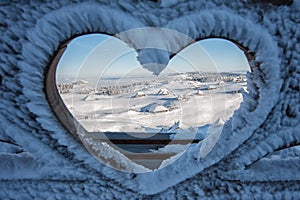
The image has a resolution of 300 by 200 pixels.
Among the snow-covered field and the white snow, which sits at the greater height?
the white snow

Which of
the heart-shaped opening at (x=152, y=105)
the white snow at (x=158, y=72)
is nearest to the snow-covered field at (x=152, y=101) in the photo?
the heart-shaped opening at (x=152, y=105)

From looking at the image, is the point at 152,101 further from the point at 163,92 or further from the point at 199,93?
the point at 199,93

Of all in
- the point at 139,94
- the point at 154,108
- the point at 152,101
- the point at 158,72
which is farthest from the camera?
the point at 139,94

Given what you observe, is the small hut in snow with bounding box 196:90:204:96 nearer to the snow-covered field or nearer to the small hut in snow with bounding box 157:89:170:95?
the snow-covered field

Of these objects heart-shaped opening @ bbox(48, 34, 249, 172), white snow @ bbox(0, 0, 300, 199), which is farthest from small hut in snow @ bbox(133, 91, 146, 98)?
white snow @ bbox(0, 0, 300, 199)

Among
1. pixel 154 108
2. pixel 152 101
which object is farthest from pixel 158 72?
pixel 152 101

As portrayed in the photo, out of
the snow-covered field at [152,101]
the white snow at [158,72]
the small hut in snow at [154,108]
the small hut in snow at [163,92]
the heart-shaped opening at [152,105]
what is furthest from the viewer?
the small hut in snow at [163,92]

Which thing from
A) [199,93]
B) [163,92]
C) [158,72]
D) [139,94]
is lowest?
[139,94]

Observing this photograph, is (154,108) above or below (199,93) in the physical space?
below

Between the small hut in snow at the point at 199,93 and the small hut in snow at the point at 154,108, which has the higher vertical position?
the small hut in snow at the point at 199,93

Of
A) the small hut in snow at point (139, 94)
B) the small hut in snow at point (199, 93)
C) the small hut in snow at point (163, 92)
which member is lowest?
the small hut in snow at point (139, 94)

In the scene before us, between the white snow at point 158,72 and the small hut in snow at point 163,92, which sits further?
the small hut in snow at point 163,92

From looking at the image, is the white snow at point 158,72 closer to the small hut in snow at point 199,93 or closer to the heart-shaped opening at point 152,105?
the heart-shaped opening at point 152,105
